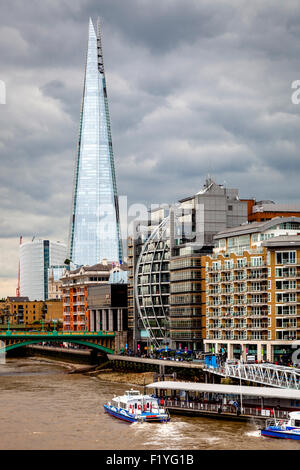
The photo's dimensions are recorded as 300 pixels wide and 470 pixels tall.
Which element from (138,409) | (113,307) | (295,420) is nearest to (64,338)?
(113,307)

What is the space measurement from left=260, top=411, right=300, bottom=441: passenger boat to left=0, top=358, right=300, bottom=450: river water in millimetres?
980

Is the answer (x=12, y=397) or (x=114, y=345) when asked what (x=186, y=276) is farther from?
(x=12, y=397)

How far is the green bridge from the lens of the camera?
490ft

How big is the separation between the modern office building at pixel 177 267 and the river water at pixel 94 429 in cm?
3534

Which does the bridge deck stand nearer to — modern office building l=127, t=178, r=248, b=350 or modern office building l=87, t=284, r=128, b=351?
modern office building l=127, t=178, r=248, b=350

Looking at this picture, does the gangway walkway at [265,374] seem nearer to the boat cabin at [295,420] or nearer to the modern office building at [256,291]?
the boat cabin at [295,420]

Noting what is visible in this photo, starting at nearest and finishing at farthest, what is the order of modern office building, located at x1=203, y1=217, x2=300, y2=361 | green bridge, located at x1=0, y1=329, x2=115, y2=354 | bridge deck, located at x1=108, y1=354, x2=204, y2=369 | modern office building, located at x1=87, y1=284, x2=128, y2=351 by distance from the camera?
modern office building, located at x1=203, y1=217, x2=300, y2=361, bridge deck, located at x1=108, y1=354, x2=204, y2=369, green bridge, located at x1=0, y1=329, x2=115, y2=354, modern office building, located at x1=87, y1=284, x2=128, y2=351

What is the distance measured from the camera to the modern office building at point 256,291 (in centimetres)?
11456

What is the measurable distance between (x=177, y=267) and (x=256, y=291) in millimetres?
26387

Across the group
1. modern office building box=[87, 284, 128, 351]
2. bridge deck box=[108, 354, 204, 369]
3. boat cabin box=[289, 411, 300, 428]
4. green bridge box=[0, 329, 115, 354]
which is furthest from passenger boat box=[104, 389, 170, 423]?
modern office building box=[87, 284, 128, 351]

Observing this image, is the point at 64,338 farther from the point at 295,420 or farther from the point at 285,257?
the point at 295,420

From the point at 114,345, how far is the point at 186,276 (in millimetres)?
29482

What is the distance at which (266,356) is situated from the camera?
11512cm
